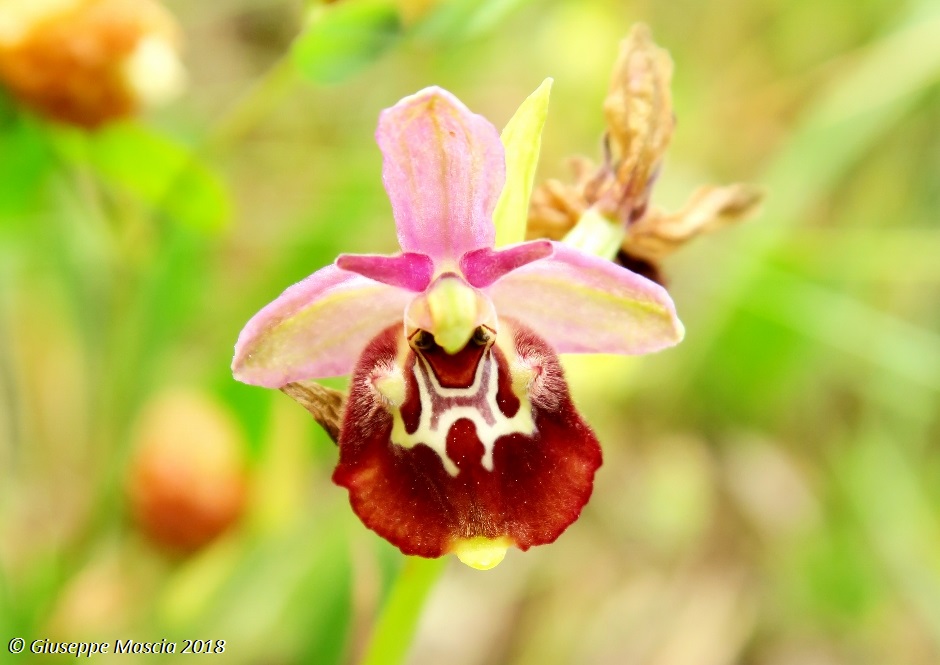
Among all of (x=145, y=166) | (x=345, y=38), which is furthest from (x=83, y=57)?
(x=345, y=38)

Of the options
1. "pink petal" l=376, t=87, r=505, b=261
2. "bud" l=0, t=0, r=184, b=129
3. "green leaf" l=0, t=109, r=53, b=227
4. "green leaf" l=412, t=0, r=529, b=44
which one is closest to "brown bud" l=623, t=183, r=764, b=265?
"pink petal" l=376, t=87, r=505, b=261

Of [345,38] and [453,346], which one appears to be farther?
[345,38]

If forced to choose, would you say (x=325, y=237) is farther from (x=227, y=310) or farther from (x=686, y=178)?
(x=686, y=178)

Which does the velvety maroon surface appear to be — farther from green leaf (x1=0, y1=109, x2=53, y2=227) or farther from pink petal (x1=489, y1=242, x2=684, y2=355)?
green leaf (x1=0, y1=109, x2=53, y2=227)

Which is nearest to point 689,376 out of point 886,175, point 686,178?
point 686,178
